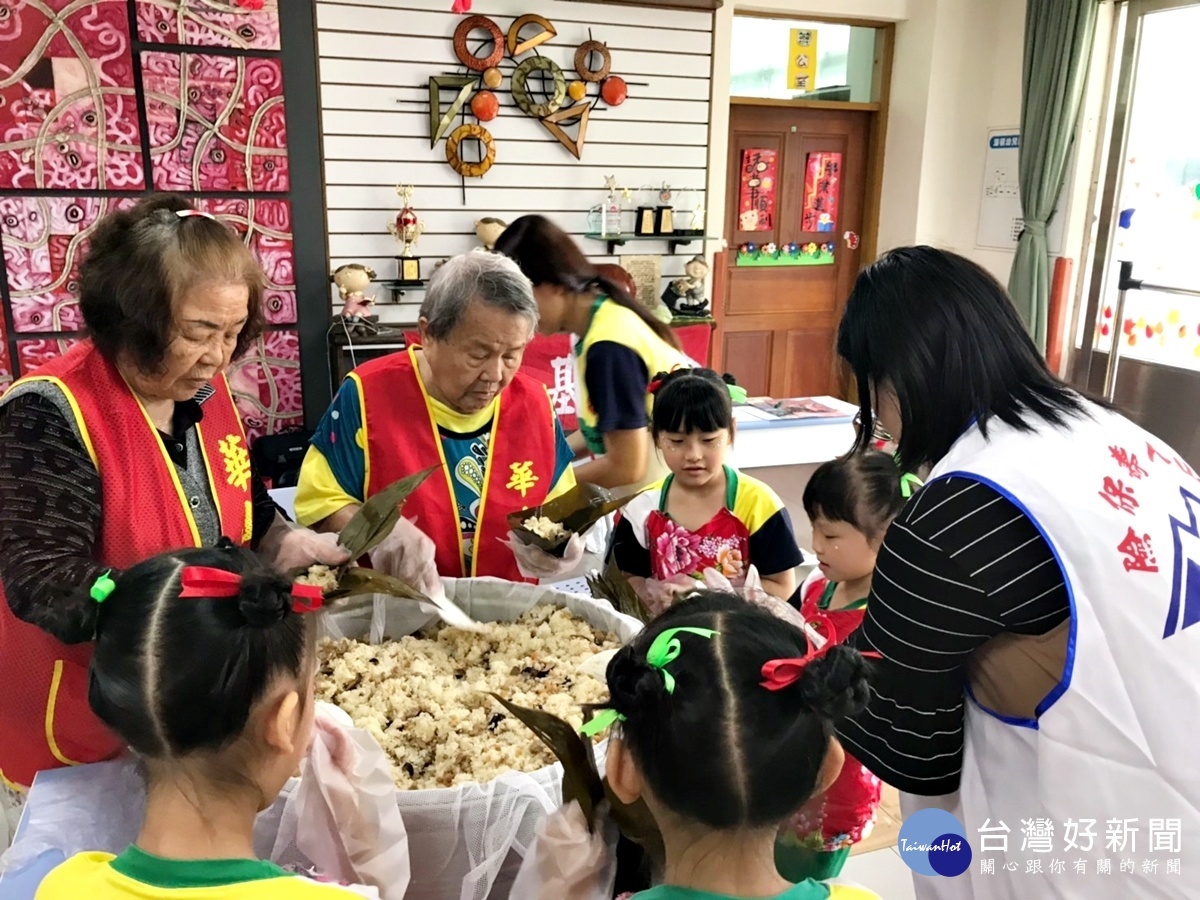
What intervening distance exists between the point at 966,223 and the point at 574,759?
17.4ft

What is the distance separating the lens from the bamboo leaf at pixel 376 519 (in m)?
1.57

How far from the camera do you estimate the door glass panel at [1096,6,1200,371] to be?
4.56m

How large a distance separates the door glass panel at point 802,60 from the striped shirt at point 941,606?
444 cm

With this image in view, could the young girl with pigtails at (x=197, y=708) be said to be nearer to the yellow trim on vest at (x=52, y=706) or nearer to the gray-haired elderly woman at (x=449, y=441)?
the yellow trim on vest at (x=52, y=706)

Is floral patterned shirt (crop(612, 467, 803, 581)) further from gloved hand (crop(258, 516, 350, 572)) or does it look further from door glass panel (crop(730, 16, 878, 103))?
door glass panel (crop(730, 16, 878, 103))

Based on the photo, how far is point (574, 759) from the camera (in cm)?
110

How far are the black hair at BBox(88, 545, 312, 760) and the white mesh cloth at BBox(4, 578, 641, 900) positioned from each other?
20cm

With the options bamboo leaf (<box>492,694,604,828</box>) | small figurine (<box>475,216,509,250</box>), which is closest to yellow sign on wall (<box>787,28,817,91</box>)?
small figurine (<box>475,216,509,250</box>)

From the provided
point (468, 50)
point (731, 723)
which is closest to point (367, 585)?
point (731, 723)

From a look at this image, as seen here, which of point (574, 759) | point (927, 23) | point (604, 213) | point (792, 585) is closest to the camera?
point (574, 759)

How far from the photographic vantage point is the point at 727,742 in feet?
2.87

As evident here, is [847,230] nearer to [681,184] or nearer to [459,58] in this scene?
[681,184]

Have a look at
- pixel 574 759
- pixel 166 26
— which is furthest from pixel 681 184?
pixel 574 759

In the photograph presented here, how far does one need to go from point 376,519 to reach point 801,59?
470cm
